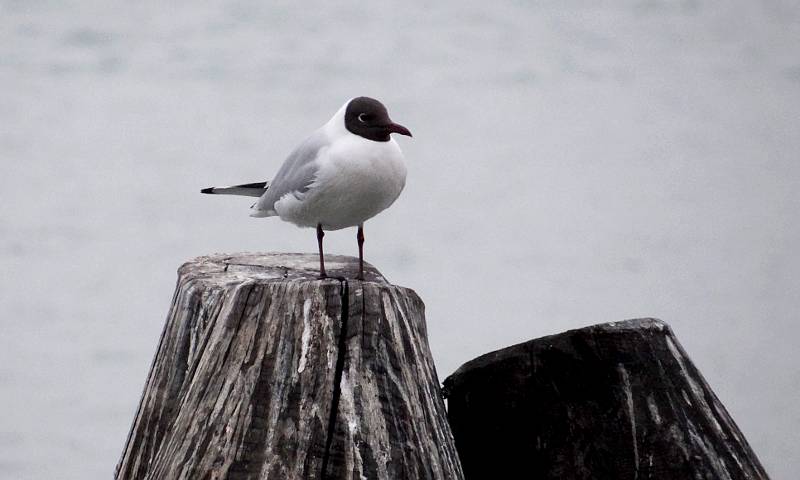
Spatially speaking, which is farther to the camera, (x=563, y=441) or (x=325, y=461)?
(x=563, y=441)

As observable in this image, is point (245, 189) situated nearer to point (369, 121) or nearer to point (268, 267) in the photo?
point (268, 267)

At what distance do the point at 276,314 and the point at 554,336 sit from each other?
0.87 m

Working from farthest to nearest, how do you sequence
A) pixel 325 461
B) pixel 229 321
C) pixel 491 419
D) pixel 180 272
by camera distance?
1. pixel 180 272
2. pixel 491 419
3. pixel 229 321
4. pixel 325 461

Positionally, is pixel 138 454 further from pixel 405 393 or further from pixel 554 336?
pixel 554 336

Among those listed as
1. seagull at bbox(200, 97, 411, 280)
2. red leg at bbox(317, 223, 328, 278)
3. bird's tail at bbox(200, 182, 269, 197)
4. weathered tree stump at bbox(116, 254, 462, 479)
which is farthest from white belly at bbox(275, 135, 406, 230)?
weathered tree stump at bbox(116, 254, 462, 479)

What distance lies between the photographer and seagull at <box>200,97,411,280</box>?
13.2 ft

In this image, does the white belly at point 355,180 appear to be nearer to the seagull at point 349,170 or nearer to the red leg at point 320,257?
the seagull at point 349,170

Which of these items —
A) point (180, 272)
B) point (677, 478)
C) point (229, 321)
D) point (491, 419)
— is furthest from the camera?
point (180, 272)

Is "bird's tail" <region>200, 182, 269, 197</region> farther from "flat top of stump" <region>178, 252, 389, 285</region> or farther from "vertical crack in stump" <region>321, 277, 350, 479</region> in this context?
"vertical crack in stump" <region>321, 277, 350, 479</region>

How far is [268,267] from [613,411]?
4.71ft

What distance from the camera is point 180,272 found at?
389 centimetres

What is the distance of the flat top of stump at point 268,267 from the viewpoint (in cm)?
385

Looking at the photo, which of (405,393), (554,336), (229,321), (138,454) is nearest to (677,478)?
(554,336)

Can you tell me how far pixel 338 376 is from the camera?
2896mm
